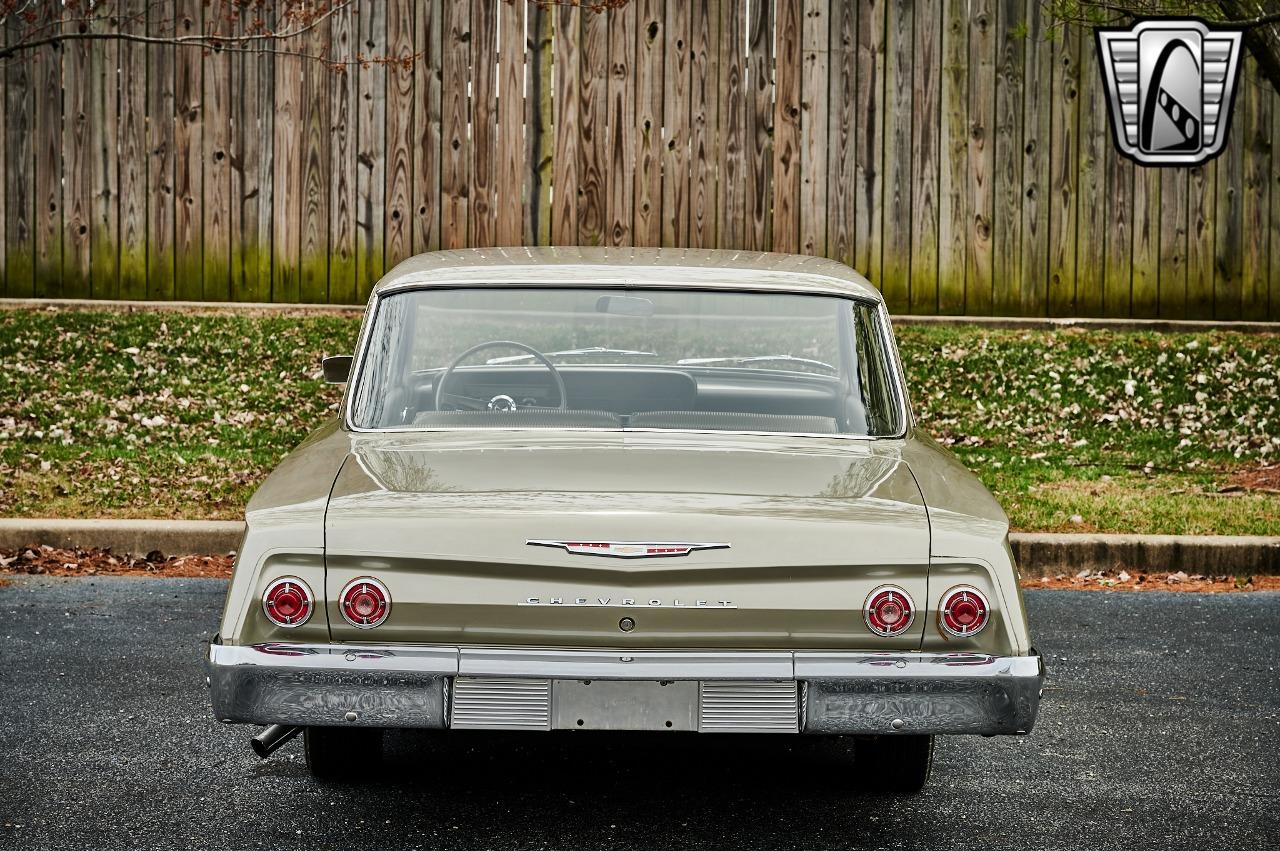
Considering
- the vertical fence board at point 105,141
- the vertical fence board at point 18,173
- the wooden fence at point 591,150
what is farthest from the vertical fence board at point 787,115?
the vertical fence board at point 18,173

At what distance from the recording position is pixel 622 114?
39.9 feet

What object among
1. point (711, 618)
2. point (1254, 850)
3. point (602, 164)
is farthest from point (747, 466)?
point (602, 164)

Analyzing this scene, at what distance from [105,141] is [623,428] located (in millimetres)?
8721

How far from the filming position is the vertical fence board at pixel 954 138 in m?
Answer: 12.3

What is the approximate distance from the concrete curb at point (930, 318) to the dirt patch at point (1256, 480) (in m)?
2.95

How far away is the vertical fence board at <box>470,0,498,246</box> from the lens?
1216cm

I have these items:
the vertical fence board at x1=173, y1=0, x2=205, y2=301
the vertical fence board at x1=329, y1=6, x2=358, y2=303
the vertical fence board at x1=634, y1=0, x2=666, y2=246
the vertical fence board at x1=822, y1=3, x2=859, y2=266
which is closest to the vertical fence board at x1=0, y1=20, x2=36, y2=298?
the vertical fence board at x1=173, y1=0, x2=205, y2=301

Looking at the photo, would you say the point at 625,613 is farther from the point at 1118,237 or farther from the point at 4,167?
the point at 4,167

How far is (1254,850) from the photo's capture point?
13.5ft

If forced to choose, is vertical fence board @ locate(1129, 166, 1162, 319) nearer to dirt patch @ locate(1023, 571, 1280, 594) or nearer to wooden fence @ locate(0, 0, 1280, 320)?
wooden fence @ locate(0, 0, 1280, 320)

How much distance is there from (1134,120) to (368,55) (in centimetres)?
564

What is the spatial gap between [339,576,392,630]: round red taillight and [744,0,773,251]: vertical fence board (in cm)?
879

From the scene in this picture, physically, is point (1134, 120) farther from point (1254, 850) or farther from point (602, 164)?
point (1254, 850)

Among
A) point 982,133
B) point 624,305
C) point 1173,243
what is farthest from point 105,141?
point 624,305
